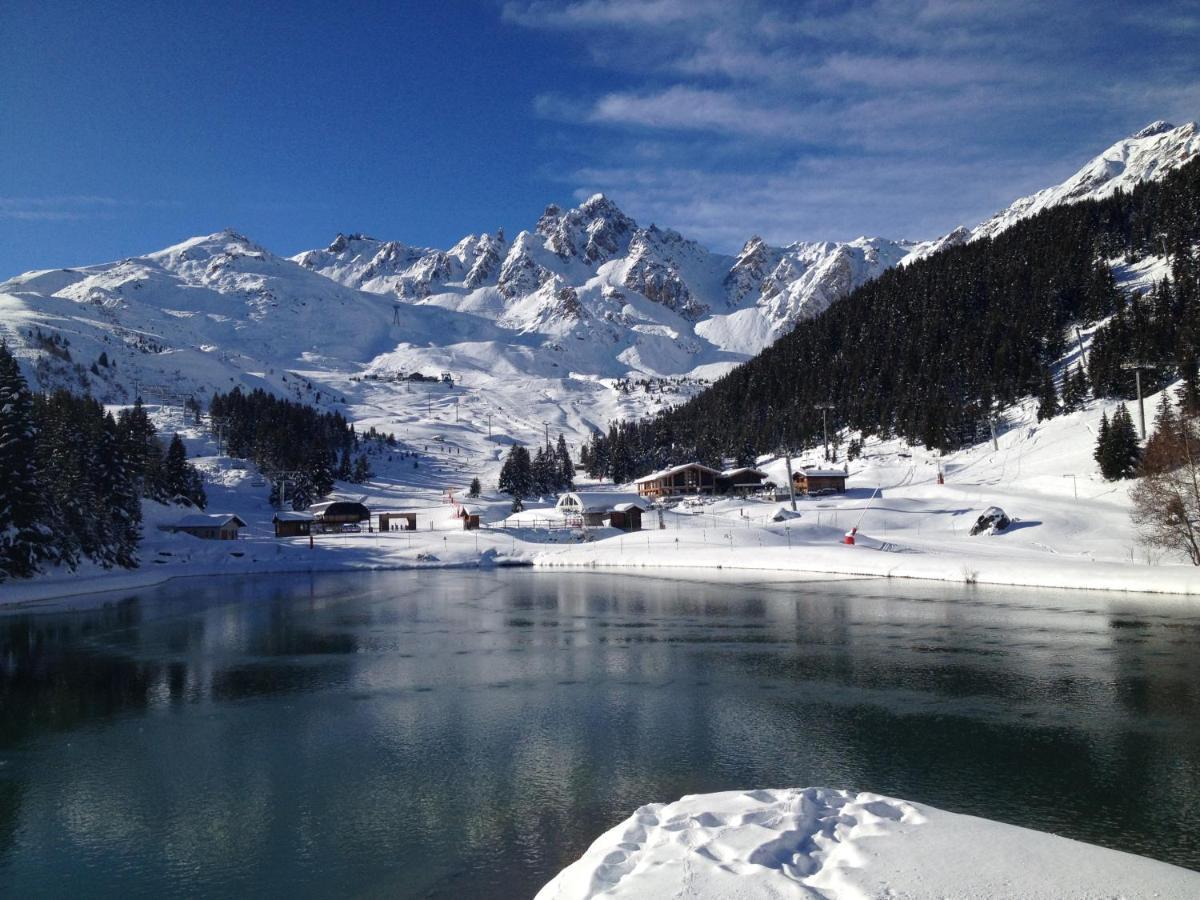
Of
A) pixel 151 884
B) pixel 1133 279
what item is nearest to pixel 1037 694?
pixel 151 884

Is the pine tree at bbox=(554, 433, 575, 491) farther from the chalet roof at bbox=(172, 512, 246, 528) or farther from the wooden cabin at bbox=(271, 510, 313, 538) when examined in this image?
the chalet roof at bbox=(172, 512, 246, 528)

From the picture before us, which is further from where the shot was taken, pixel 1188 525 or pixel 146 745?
pixel 1188 525

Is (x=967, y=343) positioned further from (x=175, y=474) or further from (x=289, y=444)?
(x=175, y=474)

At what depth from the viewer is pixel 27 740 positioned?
19688 mm

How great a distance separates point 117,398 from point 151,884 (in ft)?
664

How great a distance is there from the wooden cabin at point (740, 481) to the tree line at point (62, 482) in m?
62.6

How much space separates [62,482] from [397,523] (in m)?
42.7

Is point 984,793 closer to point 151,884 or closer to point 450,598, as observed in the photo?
point 151,884

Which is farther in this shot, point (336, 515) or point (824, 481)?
point (336, 515)

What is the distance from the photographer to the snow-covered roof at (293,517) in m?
86.7

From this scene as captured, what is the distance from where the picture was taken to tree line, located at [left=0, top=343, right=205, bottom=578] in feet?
157

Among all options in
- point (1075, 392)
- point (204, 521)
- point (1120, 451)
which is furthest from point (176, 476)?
point (1075, 392)

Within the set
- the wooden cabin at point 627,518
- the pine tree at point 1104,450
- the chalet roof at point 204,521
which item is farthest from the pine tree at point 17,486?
the pine tree at point 1104,450

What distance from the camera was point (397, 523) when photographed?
96938 millimetres
